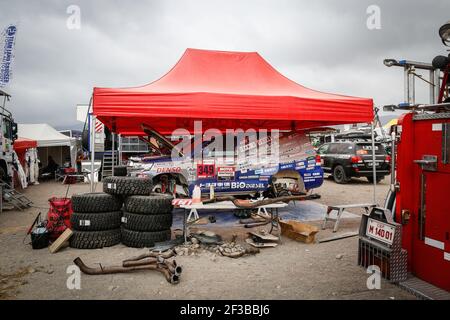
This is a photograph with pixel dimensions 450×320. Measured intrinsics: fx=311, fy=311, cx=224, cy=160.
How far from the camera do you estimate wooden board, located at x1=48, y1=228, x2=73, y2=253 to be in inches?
188

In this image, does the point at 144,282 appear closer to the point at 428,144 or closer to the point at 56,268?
the point at 56,268

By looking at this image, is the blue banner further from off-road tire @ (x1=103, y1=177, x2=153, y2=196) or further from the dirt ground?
off-road tire @ (x1=103, y1=177, x2=153, y2=196)

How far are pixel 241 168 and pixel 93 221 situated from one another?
137 inches

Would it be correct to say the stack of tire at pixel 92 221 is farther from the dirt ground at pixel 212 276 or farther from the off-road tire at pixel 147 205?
the off-road tire at pixel 147 205

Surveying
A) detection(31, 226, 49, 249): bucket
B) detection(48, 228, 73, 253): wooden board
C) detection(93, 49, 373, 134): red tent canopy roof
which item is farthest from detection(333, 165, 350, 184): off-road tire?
detection(31, 226, 49, 249): bucket

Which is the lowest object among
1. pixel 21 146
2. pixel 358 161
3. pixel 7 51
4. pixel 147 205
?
pixel 147 205

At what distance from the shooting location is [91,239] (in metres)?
4.97

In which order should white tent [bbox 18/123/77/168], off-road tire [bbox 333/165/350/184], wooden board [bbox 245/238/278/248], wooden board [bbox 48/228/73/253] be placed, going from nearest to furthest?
wooden board [bbox 48/228/73/253]
wooden board [bbox 245/238/278/248]
off-road tire [bbox 333/165/350/184]
white tent [bbox 18/123/77/168]

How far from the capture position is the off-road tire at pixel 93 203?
16.3ft

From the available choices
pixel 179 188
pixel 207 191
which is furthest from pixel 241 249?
pixel 179 188

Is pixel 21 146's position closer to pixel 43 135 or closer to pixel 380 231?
pixel 43 135

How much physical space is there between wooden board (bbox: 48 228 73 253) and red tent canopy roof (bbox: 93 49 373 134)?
7.03 feet

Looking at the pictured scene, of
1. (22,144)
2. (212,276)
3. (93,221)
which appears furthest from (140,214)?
(22,144)
